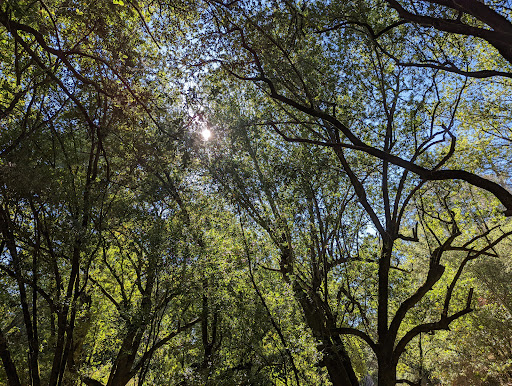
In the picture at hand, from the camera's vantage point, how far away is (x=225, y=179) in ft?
21.7

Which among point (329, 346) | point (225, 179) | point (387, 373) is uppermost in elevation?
point (225, 179)

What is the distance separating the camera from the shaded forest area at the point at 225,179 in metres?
5.16

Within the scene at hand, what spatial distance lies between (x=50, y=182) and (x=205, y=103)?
328 cm

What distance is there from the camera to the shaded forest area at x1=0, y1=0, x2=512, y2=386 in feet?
16.9

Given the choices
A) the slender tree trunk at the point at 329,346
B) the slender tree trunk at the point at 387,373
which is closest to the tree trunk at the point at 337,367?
the slender tree trunk at the point at 329,346

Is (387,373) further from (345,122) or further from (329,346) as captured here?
(345,122)

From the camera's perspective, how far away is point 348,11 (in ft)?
18.1

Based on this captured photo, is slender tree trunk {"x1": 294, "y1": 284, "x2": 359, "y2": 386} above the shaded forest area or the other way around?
the other way around

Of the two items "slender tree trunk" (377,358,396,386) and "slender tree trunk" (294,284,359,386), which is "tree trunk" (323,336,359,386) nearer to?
"slender tree trunk" (294,284,359,386)

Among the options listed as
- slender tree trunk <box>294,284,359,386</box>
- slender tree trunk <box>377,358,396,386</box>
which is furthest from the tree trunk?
slender tree trunk <box>377,358,396,386</box>

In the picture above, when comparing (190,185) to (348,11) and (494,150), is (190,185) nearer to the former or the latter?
(348,11)

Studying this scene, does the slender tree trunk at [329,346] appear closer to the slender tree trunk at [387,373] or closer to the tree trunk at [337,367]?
the tree trunk at [337,367]

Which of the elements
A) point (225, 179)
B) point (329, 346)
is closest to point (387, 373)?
point (329, 346)

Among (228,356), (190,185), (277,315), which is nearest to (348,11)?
(190,185)
